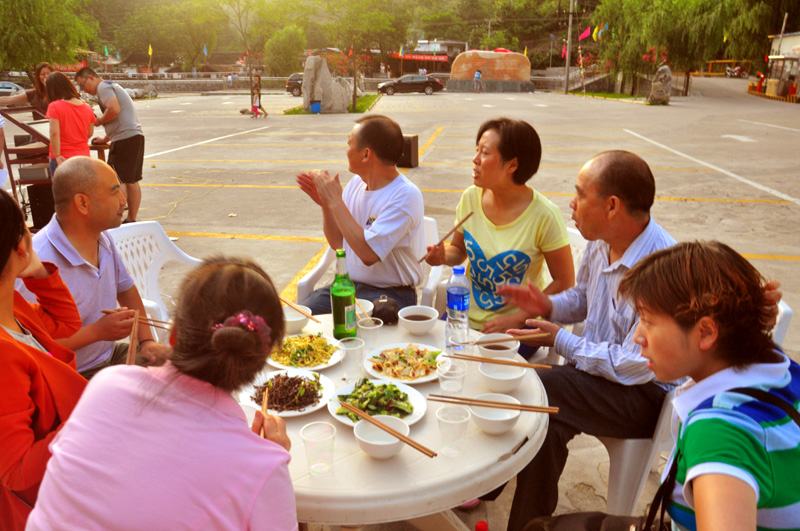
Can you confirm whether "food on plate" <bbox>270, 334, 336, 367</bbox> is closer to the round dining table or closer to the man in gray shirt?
the round dining table

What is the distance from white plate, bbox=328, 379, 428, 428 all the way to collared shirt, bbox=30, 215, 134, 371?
1318mm

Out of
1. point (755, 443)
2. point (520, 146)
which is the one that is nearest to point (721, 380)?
point (755, 443)

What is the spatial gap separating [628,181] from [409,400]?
4.27ft

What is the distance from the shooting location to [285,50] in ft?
186

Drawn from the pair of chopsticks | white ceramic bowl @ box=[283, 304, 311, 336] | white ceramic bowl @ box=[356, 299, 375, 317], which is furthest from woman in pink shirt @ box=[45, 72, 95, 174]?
the pair of chopsticks

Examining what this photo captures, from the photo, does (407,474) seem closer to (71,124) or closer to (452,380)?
(452,380)

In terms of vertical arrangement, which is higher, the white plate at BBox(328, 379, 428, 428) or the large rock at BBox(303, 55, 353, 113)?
the large rock at BBox(303, 55, 353, 113)

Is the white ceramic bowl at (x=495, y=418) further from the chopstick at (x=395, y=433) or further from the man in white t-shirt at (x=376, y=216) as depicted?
the man in white t-shirt at (x=376, y=216)

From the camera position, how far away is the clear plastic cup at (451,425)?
1.77 meters

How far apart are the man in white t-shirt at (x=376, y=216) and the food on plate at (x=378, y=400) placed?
129 centimetres

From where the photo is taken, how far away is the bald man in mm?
2541

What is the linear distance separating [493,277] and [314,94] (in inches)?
835

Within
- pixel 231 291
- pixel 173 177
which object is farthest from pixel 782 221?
pixel 173 177

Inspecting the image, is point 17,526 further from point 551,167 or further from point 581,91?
point 581,91
